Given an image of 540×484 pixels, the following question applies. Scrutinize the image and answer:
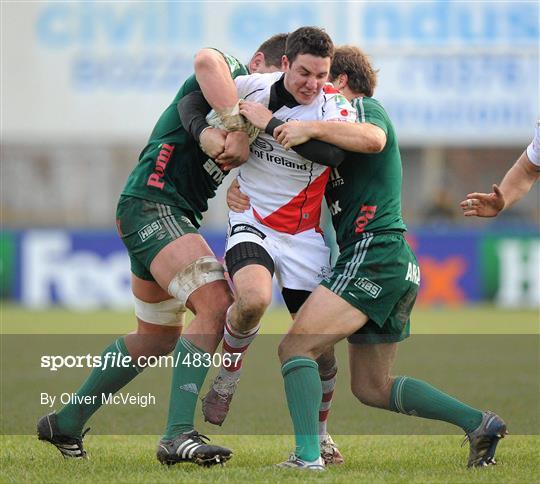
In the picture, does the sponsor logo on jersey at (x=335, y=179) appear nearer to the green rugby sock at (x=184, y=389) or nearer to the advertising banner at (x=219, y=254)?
the green rugby sock at (x=184, y=389)

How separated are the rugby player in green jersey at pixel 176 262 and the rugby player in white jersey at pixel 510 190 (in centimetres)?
138

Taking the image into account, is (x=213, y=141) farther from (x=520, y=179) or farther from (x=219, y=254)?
(x=219, y=254)

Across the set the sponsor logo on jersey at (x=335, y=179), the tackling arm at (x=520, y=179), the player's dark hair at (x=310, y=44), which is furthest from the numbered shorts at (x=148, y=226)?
the tackling arm at (x=520, y=179)

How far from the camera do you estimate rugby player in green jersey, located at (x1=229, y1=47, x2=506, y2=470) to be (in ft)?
18.3

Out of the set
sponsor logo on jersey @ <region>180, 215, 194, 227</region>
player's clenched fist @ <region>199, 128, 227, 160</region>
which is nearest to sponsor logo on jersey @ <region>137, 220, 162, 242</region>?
sponsor logo on jersey @ <region>180, 215, 194, 227</region>

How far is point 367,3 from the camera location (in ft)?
75.2

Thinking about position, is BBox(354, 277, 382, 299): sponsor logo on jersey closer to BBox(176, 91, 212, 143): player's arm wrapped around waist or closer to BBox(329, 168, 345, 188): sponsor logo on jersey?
BBox(329, 168, 345, 188): sponsor logo on jersey

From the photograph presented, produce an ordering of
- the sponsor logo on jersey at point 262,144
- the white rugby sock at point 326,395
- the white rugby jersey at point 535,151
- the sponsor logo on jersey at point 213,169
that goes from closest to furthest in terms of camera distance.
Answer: the sponsor logo on jersey at point 262,144, the sponsor logo on jersey at point 213,169, the white rugby sock at point 326,395, the white rugby jersey at point 535,151

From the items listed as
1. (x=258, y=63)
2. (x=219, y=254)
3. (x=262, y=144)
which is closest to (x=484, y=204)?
(x=262, y=144)

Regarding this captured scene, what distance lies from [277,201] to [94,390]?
1.56 m

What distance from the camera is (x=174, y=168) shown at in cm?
619

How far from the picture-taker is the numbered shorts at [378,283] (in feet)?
18.8

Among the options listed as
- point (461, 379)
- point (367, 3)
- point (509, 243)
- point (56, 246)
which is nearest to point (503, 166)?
point (367, 3)

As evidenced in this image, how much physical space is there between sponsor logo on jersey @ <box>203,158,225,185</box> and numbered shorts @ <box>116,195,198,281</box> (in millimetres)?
265
